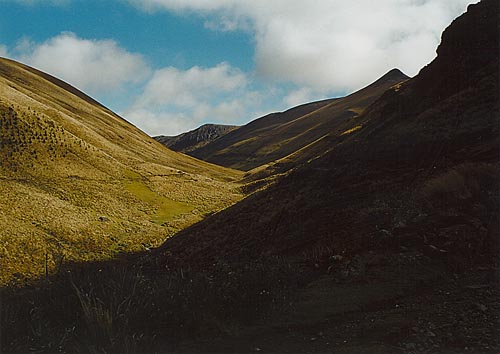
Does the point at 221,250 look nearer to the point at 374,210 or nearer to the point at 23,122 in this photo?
the point at 374,210

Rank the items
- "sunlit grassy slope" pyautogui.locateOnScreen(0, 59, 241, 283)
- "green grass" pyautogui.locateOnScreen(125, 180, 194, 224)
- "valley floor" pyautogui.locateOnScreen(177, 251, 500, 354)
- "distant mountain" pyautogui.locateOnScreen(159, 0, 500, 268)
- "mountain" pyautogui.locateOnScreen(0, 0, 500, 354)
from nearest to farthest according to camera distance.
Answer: "valley floor" pyautogui.locateOnScreen(177, 251, 500, 354)
"mountain" pyautogui.locateOnScreen(0, 0, 500, 354)
"distant mountain" pyautogui.locateOnScreen(159, 0, 500, 268)
"sunlit grassy slope" pyautogui.locateOnScreen(0, 59, 241, 283)
"green grass" pyautogui.locateOnScreen(125, 180, 194, 224)

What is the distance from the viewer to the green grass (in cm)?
5481

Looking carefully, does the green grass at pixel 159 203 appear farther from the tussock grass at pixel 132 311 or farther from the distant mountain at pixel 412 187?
the tussock grass at pixel 132 311

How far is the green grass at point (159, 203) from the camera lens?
180ft

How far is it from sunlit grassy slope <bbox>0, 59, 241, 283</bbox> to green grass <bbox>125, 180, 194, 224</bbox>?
6.2 inches

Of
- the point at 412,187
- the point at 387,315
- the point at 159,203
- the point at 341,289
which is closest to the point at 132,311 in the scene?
the point at 341,289

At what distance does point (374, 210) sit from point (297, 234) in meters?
4.13

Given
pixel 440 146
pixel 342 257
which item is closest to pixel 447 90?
pixel 440 146

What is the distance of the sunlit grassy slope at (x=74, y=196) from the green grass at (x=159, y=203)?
0.16 m

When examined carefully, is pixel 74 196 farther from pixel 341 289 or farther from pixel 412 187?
pixel 341 289

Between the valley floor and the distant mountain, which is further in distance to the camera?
the distant mountain

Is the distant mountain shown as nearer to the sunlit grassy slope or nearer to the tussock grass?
the tussock grass

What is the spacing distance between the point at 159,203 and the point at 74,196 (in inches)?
511

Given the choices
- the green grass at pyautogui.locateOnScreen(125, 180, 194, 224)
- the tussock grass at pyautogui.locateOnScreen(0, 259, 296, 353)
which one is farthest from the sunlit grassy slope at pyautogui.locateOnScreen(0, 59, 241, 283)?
the tussock grass at pyautogui.locateOnScreen(0, 259, 296, 353)
